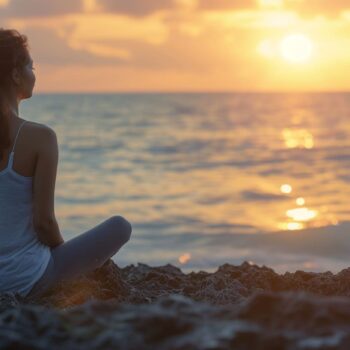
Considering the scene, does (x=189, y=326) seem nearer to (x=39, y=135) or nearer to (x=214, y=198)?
(x=39, y=135)

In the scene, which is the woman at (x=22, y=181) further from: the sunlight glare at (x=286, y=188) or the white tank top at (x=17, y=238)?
the sunlight glare at (x=286, y=188)

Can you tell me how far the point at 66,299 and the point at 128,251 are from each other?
223 inches

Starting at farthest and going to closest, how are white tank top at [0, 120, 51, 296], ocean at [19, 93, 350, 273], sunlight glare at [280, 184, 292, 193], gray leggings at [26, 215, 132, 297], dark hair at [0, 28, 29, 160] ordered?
sunlight glare at [280, 184, 292, 193] < ocean at [19, 93, 350, 273] < gray leggings at [26, 215, 132, 297] < white tank top at [0, 120, 51, 296] < dark hair at [0, 28, 29, 160]

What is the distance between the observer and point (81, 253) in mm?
4414

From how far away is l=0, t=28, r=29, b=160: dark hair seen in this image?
4090 millimetres

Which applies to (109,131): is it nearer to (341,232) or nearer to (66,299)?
(341,232)

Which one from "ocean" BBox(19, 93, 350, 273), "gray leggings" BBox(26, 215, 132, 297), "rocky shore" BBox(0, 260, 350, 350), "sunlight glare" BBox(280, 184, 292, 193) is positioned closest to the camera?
"rocky shore" BBox(0, 260, 350, 350)

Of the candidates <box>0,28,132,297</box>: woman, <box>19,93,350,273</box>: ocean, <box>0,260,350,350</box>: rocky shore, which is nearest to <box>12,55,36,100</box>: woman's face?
<box>0,28,132,297</box>: woman

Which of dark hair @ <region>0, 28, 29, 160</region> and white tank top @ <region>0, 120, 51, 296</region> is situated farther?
white tank top @ <region>0, 120, 51, 296</region>

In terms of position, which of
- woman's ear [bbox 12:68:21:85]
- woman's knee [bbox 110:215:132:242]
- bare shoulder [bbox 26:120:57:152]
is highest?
woman's ear [bbox 12:68:21:85]

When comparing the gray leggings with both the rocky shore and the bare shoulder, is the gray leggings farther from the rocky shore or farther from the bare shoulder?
the rocky shore

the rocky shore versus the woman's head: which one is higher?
the woman's head

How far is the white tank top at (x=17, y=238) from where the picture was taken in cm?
419

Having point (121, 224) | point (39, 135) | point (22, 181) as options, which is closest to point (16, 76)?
point (39, 135)
